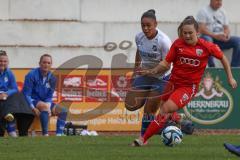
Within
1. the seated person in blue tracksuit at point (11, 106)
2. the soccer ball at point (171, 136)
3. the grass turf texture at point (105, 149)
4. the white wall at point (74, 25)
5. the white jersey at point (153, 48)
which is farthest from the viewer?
the white wall at point (74, 25)

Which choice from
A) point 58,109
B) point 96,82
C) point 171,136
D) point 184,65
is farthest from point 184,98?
point 96,82

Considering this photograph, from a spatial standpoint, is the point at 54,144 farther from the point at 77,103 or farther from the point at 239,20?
the point at 239,20

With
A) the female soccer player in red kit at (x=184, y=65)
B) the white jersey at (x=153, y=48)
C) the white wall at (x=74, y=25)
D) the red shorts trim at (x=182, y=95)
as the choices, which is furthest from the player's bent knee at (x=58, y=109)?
the red shorts trim at (x=182, y=95)

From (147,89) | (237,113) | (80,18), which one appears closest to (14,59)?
(80,18)

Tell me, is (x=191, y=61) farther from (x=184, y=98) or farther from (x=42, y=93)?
(x=42, y=93)

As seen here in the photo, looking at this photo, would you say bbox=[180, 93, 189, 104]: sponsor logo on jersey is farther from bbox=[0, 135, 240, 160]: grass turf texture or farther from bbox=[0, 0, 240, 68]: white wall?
bbox=[0, 0, 240, 68]: white wall

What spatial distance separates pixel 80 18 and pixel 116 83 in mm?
4004

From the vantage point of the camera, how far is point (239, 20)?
22266mm

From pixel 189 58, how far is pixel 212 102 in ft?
17.9

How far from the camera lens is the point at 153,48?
14227 millimetres

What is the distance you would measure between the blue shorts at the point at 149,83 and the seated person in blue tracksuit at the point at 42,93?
124 inches

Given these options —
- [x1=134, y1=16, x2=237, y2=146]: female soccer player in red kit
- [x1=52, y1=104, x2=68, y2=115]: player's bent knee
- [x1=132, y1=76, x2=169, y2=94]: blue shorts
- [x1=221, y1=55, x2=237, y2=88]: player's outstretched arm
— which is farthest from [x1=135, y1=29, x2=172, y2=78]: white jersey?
[x1=52, y1=104, x2=68, y2=115]: player's bent knee

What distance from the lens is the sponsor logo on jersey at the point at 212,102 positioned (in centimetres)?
1847

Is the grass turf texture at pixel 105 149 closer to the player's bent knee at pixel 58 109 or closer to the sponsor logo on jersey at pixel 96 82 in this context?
the player's bent knee at pixel 58 109
